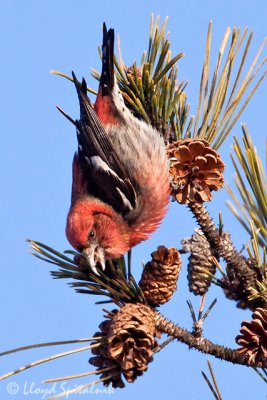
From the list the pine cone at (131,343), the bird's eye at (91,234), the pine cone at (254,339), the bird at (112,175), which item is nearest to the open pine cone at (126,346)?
the pine cone at (131,343)

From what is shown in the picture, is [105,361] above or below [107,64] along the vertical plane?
below

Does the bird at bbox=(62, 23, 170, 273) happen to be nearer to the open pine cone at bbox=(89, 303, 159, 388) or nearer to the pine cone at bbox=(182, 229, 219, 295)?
the pine cone at bbox=(182, 229, 219, 295)

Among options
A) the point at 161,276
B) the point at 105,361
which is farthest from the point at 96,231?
the point at 105,361

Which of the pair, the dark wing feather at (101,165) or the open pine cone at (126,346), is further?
the dark wing feather at (101,165)

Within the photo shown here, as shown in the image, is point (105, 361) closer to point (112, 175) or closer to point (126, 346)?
point (126, 346)

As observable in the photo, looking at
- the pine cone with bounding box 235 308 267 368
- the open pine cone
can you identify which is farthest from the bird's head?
the pine cone with bounding box 235 308 267 368

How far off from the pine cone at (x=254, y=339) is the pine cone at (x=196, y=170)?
1.35ft

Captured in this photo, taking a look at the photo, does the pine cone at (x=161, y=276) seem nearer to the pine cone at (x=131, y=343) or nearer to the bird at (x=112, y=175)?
the pine cone at (x=131, y=343)

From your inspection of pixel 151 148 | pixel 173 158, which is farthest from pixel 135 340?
pixel 151 148

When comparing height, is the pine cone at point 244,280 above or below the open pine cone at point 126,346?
above

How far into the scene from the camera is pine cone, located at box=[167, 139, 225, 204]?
72.9 inches

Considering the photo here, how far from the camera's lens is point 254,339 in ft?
5.19

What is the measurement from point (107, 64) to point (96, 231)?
2.42 feet

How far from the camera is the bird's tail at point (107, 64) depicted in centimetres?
232
